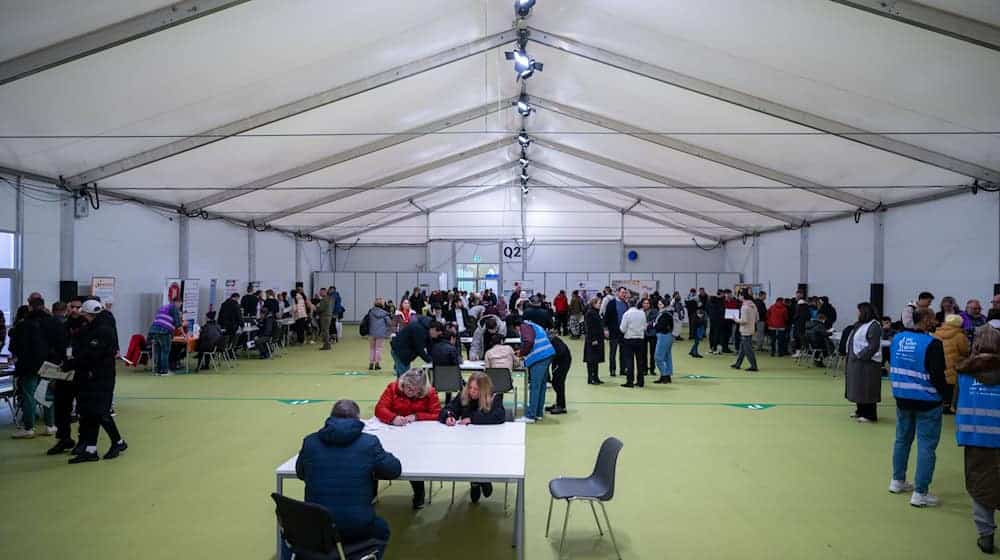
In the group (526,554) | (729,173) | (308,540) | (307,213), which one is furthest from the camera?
(307,213)

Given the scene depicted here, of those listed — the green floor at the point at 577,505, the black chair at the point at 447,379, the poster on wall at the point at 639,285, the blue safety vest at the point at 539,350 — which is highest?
the poster on wall at the point at 639,285

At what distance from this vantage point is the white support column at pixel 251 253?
16453mm

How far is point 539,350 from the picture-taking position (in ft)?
22.2

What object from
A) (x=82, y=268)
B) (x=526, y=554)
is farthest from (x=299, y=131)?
(x=526, y=554)

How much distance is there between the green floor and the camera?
366cm

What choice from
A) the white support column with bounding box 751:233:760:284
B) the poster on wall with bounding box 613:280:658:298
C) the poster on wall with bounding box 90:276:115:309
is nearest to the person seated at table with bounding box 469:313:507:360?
the poster on wall with bounding box 90:276:115:309

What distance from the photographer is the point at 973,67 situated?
6.17 meters

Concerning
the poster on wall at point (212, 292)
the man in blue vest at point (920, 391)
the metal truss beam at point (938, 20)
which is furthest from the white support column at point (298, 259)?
the man in blue vest at point (920, 391)

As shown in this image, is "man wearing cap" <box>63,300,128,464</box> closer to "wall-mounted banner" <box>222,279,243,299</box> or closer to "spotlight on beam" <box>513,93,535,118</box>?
"spotlight on beam" <box>513,93,535,118</box>

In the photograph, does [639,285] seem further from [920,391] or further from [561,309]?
[920,391]

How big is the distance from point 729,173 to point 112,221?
12167mm

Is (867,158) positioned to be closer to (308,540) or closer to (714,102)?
(714,102)

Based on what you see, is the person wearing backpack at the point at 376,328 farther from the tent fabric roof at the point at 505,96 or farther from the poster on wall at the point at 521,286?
the poster on wall at the point at 521,286

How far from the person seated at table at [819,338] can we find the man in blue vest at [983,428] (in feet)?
28.0
